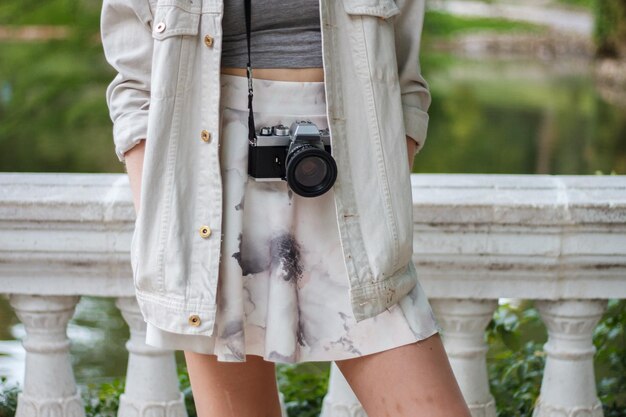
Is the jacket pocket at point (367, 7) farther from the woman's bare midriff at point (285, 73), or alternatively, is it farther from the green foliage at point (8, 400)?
the green foliage at point (8, 400)

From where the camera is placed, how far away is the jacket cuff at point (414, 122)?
1.88 metres

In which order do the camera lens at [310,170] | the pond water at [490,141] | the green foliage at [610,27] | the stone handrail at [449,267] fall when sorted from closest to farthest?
the camera lens at [310,170] → the stone handrail at [449,267] → the pond water at [490,141] → the green foliage at [610,27]

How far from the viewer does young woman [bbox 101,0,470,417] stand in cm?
172

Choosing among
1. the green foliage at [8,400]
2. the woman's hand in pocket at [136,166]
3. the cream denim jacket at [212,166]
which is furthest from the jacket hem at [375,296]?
the green foliage at [8,400]

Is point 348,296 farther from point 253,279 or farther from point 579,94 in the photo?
point 579,94

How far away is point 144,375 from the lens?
7.80ft

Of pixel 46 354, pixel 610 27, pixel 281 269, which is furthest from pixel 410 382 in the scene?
pixel 610 27

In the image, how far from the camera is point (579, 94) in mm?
17891

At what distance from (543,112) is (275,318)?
46.5ft

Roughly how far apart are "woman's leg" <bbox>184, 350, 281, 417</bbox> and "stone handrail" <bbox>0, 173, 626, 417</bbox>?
51 cm

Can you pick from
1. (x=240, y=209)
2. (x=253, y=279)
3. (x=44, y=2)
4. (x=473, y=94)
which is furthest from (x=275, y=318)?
(x=473, y=94)

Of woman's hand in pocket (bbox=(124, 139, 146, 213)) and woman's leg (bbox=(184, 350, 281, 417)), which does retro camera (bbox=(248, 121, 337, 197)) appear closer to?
woman's hand in pocket (bbox=(124, 139, 146, 213))

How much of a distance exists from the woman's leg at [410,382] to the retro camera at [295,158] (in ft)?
0.99

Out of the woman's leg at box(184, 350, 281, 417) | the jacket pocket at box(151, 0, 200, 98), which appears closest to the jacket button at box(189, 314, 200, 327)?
the woman's leg at box(184, 350, 281, 417)
